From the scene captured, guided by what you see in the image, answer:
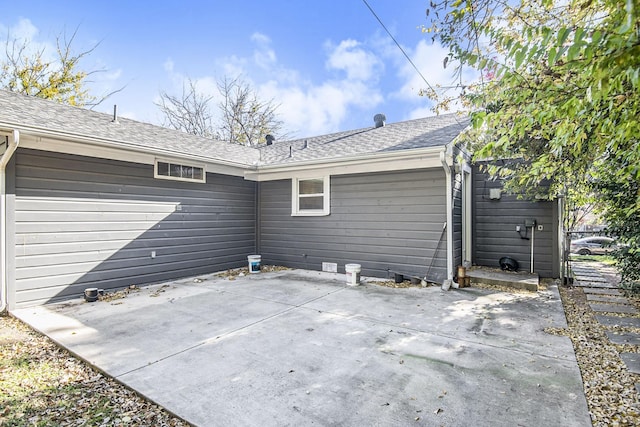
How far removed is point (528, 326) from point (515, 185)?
9.84ft

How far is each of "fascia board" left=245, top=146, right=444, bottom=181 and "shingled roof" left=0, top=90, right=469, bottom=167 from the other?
0.44 feet

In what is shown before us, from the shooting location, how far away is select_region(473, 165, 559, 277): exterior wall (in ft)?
22.8

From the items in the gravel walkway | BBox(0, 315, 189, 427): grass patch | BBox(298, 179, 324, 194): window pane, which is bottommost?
BBox(0, 315, 189, 427): grass patch

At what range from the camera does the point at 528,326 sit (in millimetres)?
4055

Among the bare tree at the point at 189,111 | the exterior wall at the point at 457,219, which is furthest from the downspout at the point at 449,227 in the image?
the bare tree at the point at 189,111

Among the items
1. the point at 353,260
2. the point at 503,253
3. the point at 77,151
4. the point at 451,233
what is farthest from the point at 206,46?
the point at 503,253

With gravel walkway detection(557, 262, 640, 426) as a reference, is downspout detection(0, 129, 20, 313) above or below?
above

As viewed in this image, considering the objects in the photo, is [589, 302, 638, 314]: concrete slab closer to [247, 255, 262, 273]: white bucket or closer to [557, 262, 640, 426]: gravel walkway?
[557, 262, 640, 426]: gravel walkway

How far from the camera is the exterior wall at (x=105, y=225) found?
4.82 metres

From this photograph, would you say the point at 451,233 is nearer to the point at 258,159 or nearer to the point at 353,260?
the point at 353,260

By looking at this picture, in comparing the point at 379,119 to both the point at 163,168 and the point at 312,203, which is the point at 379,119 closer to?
the point at 312,203

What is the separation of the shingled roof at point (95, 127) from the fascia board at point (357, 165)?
1.97ft

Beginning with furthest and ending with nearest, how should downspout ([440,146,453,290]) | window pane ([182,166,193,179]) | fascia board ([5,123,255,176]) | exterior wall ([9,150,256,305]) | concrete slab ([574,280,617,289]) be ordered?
window pane ([182,166,193,179])
concrete slab ([574,280,617,289])
downspout ([440,146,453,290])
exterior wall ([9,150,256,305])
fascia board ([5,123,255,176])

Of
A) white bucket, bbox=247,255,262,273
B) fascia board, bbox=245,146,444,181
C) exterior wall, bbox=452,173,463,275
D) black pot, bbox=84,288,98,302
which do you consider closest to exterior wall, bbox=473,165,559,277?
exterior wall, bbox=452,173,463,275
